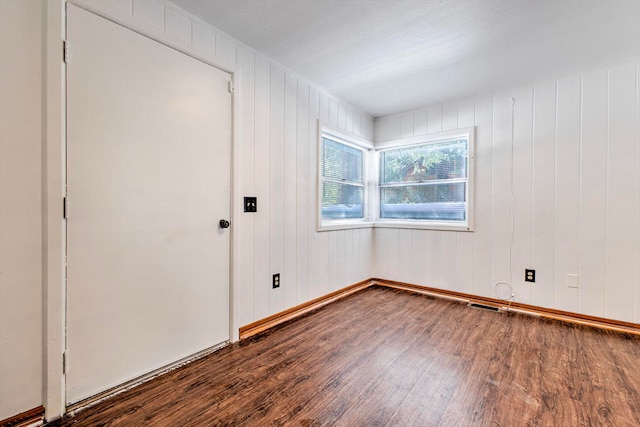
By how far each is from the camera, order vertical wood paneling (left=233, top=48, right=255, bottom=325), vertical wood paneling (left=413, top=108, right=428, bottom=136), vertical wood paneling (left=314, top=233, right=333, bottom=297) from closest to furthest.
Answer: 1. vertical wood paneling (left=233, top=48, right=255, bottom=325)
2. vertical wood paneling (left=314, top=233, right=333, bottom=297)
3. vertical wood paneling (left=413, top=108, right=428, bottom=136)

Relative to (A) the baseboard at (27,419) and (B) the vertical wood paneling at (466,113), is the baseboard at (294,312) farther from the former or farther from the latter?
(B) the vertical wood paneling at (466,113)

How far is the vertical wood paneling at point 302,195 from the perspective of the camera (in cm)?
281

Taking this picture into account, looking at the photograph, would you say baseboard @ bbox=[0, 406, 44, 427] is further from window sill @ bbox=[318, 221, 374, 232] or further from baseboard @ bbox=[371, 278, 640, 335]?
baseboard @ bbox=[371, 278, 640, 335]

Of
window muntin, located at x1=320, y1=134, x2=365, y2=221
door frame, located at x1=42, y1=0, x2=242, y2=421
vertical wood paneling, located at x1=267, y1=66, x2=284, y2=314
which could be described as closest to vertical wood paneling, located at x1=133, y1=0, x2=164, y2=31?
door frame, located at x1=42, y1=0, x2=242, y2=421

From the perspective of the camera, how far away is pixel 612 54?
230 cm

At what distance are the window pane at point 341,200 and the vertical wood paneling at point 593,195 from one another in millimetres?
2294

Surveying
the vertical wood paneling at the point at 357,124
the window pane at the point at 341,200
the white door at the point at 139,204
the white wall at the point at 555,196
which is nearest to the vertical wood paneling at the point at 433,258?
the white wall at the point at 555,196

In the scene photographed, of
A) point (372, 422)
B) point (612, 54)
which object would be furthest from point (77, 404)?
point (612, 54)

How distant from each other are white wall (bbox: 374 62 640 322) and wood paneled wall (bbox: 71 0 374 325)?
1566mm

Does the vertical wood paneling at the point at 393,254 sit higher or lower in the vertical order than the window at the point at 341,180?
lower

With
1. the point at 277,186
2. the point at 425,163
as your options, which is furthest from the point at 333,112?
the point at 425,163

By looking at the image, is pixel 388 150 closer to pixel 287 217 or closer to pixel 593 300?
pixel 287 217

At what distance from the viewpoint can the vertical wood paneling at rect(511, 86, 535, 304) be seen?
2.86 metres

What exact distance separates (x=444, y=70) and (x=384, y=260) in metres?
2.39
